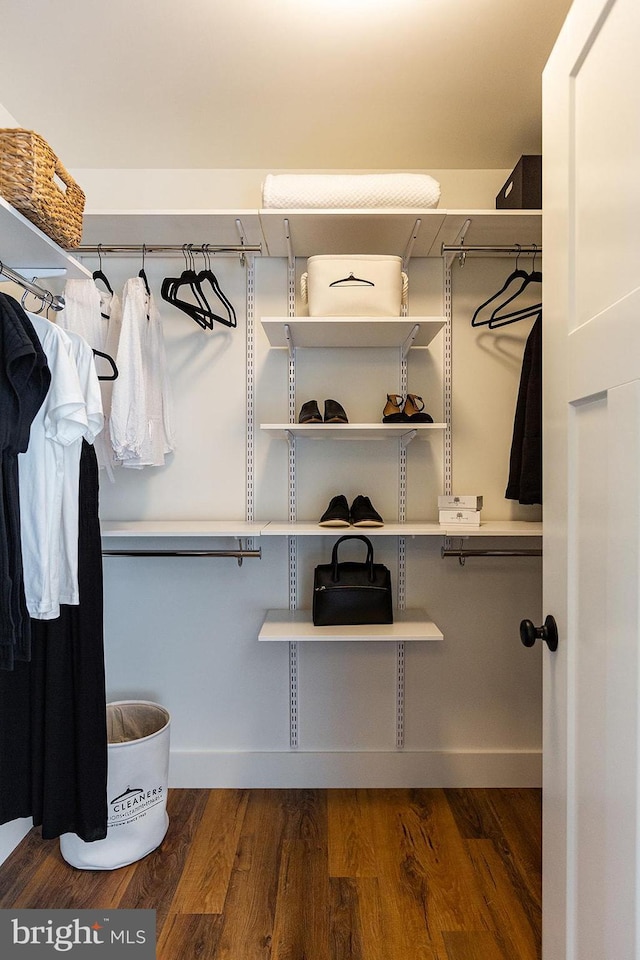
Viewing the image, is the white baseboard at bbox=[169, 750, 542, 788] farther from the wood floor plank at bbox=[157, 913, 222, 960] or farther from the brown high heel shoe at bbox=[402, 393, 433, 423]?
the brown high heel shoe at bbox=[402, 393, 433, 423]

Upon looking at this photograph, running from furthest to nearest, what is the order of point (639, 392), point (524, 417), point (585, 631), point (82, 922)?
point (524, 417) < point (82, 922) < point (585, 631) < point (639, 392)

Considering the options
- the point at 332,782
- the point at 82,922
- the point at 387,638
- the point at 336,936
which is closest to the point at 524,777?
the point at 332,782

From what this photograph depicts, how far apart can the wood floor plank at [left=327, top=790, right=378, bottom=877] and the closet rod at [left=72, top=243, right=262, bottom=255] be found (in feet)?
6.88

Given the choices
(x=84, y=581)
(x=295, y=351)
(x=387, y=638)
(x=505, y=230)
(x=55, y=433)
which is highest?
(x=505, y=230)

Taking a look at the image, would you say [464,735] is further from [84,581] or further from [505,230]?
[505,230]

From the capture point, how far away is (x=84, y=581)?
6.05 ft

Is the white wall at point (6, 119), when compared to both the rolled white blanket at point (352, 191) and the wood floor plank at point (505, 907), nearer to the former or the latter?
the rolled white blanket at point (352, 191)

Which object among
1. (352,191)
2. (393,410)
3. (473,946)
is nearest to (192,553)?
(393,410)

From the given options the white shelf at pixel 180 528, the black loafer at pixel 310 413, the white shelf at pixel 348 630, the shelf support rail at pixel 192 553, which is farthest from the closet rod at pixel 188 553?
the black loafer at pixel 310 413

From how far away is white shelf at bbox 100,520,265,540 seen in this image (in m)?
2.26

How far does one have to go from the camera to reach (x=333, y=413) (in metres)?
2.35

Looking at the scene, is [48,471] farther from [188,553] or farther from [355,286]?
[355,286]

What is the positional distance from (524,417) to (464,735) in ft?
4.31

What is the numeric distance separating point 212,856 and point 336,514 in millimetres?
1214
